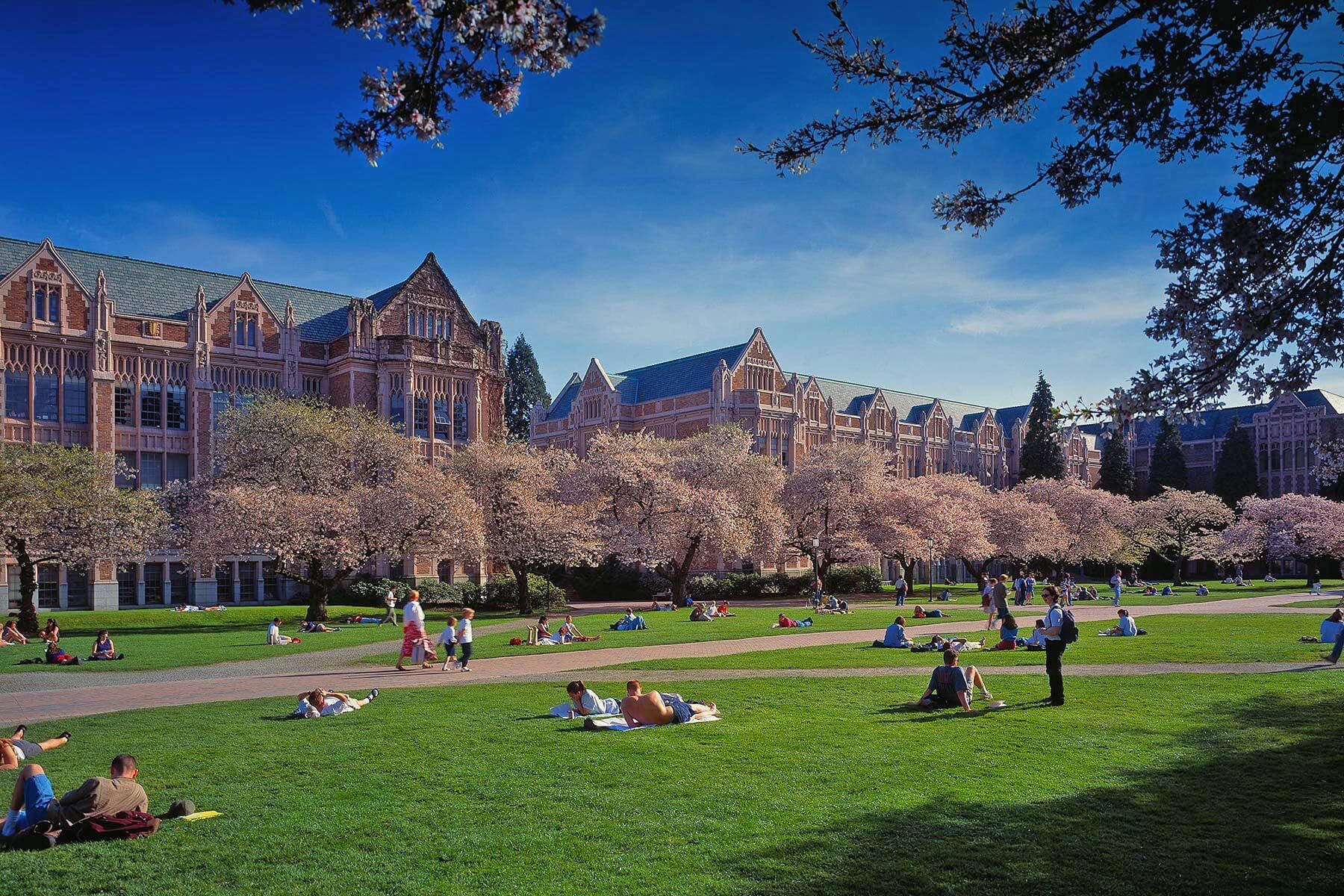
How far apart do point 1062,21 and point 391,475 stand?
41.5m

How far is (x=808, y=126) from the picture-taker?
8.70 m

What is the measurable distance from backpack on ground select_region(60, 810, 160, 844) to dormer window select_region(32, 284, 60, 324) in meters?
52.8

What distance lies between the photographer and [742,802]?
10.3 meters

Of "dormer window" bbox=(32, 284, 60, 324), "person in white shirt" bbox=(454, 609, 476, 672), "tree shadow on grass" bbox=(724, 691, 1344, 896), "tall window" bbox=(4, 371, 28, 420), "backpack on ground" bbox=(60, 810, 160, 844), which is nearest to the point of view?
"tree shadow on grass" bbox=(724, 691, 1344, 896)

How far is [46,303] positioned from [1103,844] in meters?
60.1

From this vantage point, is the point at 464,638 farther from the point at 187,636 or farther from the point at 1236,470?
the point at 1236,470

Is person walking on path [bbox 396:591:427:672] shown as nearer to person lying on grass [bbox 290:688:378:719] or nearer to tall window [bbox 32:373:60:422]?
person lying on grass [bbox 290:688:378:719]

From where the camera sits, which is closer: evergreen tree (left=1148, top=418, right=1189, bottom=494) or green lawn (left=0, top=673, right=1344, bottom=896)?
green lawn (left=0, top=673, right=1344, bottom=896)

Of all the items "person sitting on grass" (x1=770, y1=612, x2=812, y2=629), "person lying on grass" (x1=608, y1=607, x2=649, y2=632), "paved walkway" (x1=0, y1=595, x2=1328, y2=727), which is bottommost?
"person sitting on grass" (x1=770, y1=612, x2=812, y2=629)

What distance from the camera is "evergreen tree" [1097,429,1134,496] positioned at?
98.8 meters

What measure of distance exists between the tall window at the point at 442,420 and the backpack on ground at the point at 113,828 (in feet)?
180

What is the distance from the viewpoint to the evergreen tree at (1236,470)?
319ft

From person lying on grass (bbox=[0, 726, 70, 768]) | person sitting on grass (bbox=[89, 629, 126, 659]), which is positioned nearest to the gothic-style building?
person sitting on grass (bbox=[89, 629, 126, 659])

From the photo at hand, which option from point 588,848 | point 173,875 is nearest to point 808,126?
point 588,848
